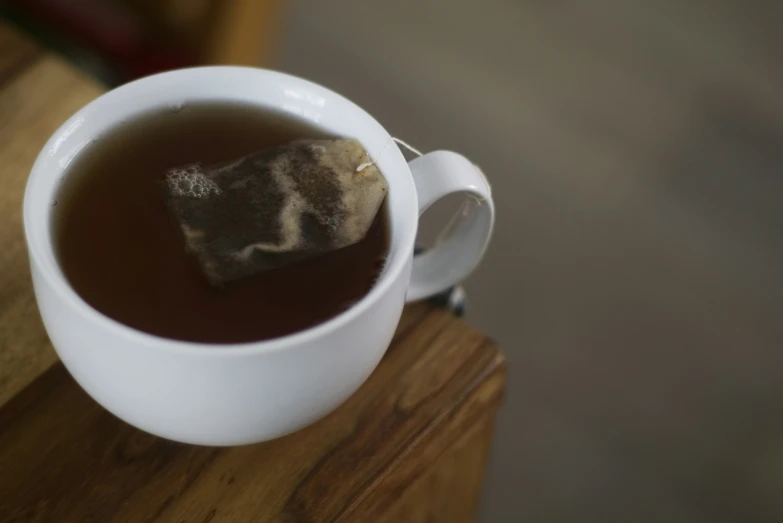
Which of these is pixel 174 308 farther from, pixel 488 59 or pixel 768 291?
pixel 488 59

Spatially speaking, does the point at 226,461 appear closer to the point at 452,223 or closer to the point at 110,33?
the point at 452,223

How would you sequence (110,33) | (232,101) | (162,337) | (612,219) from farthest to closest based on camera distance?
(612,219), (110,33), (232,101), (162,337)

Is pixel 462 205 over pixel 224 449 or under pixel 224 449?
over

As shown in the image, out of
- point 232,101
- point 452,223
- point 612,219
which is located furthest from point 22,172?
point 612,219

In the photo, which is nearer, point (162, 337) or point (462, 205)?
point (162, 337)

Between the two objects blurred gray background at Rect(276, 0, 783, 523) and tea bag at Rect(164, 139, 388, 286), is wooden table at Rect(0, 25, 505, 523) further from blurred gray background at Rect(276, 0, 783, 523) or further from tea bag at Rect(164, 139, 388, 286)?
blurred gray background at Rect(276, 0, 783, 523)

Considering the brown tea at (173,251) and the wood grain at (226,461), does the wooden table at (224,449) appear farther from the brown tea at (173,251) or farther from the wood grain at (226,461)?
the brown tea at (173,251)
